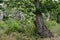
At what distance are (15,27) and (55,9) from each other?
9.88 ft

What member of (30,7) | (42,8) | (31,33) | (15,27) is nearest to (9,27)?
(15,27)

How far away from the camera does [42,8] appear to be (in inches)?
503

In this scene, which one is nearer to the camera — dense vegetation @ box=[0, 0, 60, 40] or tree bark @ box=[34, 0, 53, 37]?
dense vegetation @ box=[0, 0, 60, 40]

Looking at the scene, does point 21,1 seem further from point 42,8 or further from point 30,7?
point 42,8

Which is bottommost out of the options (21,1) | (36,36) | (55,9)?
(36,36)

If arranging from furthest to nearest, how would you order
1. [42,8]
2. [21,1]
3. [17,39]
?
1. [42,8]
2. [17,39]
3. [21,1]

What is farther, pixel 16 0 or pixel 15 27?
pixel 15 27

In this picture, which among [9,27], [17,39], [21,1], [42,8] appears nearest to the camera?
[21,1]

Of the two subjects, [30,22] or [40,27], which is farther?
[40,27]

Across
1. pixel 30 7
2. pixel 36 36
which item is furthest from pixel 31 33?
pixel 30 7

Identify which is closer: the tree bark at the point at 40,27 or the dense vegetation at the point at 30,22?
the dense vegetation at the point at 30,22

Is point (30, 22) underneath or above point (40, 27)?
above

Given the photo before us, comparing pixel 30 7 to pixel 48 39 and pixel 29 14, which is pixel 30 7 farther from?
pixel 48 39

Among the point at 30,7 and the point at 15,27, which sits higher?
the point at 30,7
